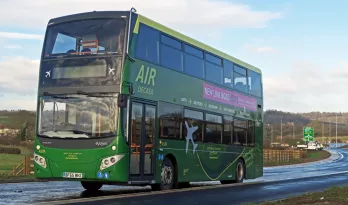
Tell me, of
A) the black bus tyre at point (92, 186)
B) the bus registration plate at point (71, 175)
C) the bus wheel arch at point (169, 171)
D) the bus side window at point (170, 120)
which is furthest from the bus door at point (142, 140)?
the black bus tyre at point (92, 186)

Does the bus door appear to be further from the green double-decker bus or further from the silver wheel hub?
the silver wheel hub

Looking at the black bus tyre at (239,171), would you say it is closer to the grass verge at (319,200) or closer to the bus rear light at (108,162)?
the grass verge at (319,200)

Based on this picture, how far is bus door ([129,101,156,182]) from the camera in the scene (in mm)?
15523

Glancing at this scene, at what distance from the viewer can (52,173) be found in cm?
1502

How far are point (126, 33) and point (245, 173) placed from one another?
431 inches

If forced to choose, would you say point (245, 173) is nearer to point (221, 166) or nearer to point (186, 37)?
point (221, 166)

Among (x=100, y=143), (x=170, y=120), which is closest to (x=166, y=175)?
(x=170, y=120)

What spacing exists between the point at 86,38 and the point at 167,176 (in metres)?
4.90

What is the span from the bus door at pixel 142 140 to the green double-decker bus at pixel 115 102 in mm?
27

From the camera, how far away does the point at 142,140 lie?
16.1 meters

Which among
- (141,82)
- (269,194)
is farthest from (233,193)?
(141,82)

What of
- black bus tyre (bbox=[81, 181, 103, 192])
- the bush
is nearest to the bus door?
black bus tyre (bbox=[81, 181, 103, 192])

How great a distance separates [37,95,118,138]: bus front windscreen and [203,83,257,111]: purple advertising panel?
5.89 m

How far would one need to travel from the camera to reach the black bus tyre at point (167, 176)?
17.3 meters
